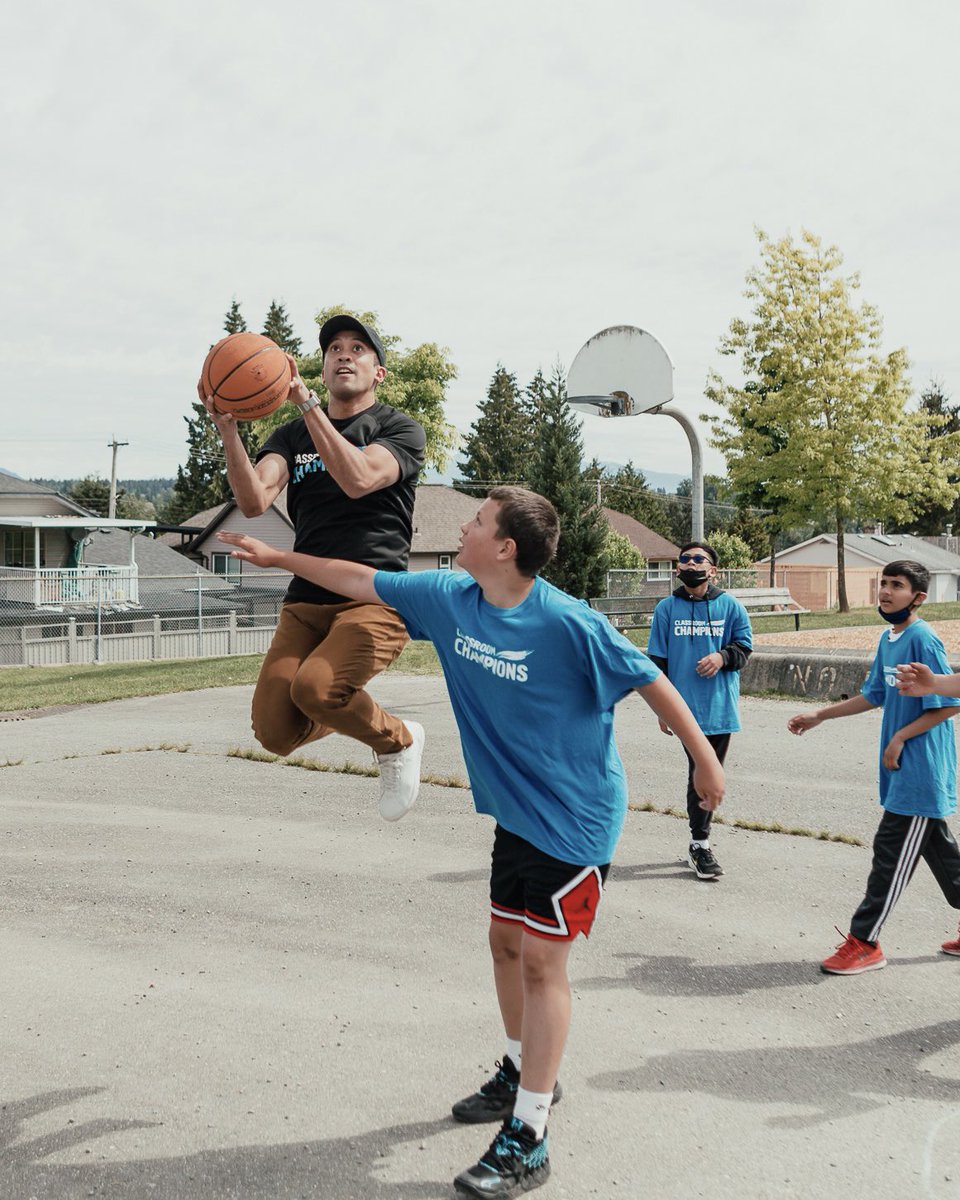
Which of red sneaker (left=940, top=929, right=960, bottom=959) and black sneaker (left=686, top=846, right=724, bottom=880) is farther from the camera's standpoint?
black sneaker (left=686, top=846, right=724, bottom=880)

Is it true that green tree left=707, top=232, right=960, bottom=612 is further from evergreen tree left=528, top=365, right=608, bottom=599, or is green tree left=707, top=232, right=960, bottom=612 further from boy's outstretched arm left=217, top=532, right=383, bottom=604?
boy's outstretched arm left=217, top=532, right=383, bottom=604

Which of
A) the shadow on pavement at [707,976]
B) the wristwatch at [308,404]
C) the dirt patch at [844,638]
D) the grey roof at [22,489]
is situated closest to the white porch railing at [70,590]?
the grey roof at [22,489]

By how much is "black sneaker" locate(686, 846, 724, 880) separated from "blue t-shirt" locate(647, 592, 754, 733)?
802 mm

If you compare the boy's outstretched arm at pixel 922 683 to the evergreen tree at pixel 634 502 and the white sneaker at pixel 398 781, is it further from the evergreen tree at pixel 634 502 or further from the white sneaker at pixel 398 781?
the evergreen tree at pixel 634 502

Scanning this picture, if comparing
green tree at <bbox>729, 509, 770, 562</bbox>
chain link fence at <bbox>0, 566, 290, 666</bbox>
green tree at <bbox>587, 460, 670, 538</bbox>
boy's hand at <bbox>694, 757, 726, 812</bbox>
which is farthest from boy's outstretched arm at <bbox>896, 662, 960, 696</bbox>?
green tree at <bbox>587, 460, 670, 538</bbox>

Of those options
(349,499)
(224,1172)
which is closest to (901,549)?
(349,499)

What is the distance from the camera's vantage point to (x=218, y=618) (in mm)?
32031

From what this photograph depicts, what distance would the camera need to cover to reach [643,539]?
84250mm

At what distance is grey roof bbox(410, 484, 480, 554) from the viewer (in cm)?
5953

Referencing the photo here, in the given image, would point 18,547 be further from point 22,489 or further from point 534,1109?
point 534,1109

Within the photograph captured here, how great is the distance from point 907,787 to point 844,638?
19.3m

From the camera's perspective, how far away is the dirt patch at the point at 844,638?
2208 cm

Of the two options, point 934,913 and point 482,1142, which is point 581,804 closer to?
point 482,1142

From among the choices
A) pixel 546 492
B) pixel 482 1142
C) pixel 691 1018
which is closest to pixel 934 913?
pixel 691 1018
